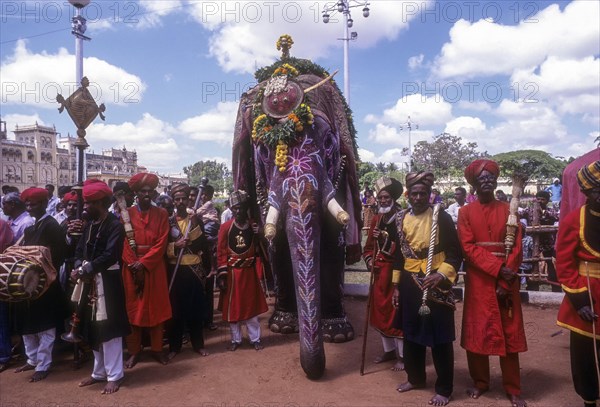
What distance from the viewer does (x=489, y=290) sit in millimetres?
3877

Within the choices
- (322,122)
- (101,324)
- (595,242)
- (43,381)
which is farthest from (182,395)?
(595,242)

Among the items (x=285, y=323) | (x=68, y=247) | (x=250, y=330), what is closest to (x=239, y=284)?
(x=250, y=330)

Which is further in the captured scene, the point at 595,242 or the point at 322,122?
the point at 322,122

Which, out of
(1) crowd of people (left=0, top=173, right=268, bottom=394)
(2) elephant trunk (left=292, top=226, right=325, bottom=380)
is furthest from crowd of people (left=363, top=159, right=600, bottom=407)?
(1) crowd of people (left=0, top=173, right=268, bottom=394)

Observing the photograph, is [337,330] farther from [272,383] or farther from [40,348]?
[40,348]

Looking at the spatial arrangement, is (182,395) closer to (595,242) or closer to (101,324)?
(101,324)

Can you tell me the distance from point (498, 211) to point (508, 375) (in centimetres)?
144

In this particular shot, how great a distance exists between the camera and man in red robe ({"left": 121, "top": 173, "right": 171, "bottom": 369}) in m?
4.98

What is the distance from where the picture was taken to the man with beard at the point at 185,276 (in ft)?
17.8

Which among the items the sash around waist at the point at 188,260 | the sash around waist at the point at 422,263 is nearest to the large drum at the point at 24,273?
the sash around waist at the point at 188,260

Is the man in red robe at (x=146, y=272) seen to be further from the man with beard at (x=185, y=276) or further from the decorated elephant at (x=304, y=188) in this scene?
the decorated elephant at (x=304, y=188)

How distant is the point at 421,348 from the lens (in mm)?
4113

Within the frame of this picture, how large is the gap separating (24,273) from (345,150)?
3.95 m

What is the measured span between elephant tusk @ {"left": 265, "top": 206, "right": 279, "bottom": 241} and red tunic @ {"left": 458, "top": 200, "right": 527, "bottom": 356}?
1839 millimetres
